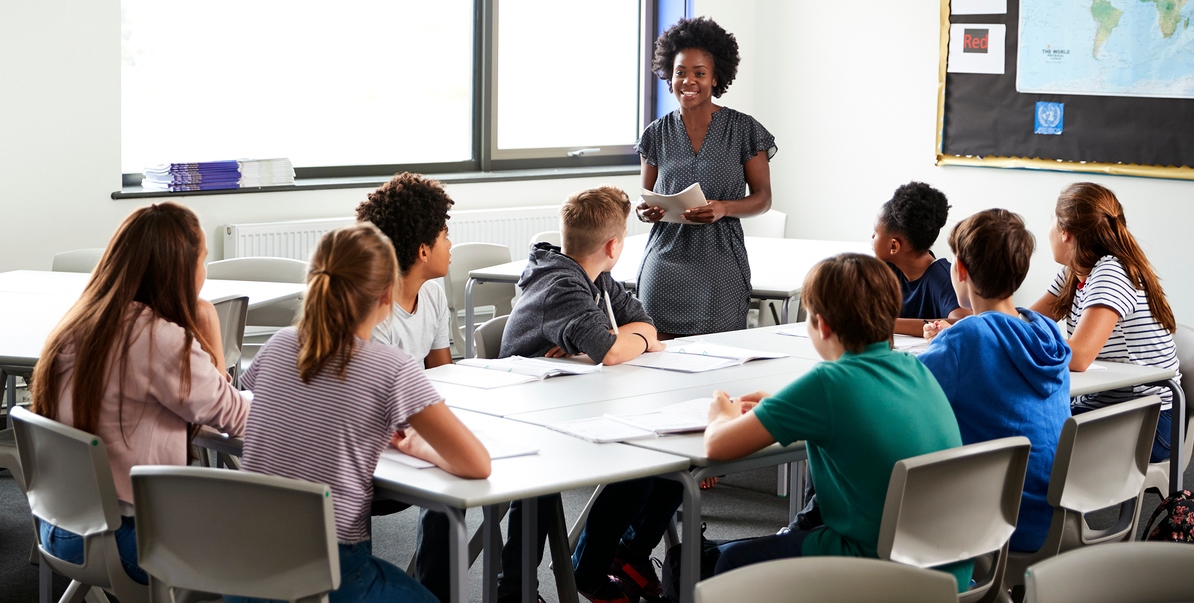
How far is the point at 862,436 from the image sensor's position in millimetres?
2080

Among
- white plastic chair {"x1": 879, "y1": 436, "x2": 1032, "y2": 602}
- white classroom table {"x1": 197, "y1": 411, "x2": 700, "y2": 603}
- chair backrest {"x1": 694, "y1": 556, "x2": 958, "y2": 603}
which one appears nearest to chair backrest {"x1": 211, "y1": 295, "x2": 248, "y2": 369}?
white classroom table {"x1": 197, "y1": 411, "x2": 700, "y2": 603}

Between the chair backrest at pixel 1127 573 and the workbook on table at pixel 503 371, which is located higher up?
the workbook on table at pixel 503 371

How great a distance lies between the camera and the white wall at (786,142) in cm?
480

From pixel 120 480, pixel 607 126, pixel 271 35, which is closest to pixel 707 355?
pixel 120 480

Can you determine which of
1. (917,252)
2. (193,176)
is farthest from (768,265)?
(193,176)

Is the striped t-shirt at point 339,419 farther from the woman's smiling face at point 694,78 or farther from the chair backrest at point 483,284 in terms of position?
the chair backrest at point 483,284

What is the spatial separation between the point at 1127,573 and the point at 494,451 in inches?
42.9

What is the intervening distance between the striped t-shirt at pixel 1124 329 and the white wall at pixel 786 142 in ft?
9.47

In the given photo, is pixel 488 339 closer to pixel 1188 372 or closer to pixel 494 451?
pixel 494 451

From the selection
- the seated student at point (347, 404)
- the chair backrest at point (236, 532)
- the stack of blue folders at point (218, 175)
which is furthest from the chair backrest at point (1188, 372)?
the stack of blue folders at point (218, 175)

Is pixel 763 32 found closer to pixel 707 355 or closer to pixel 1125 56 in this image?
pixel 1125 56

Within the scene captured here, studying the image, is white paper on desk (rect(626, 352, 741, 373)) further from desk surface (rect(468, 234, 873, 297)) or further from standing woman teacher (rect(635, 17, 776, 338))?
desk surface (rect(468, 234, 873, 297))

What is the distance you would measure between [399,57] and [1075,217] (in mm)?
4054

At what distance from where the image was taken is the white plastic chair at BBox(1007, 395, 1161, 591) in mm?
2342
